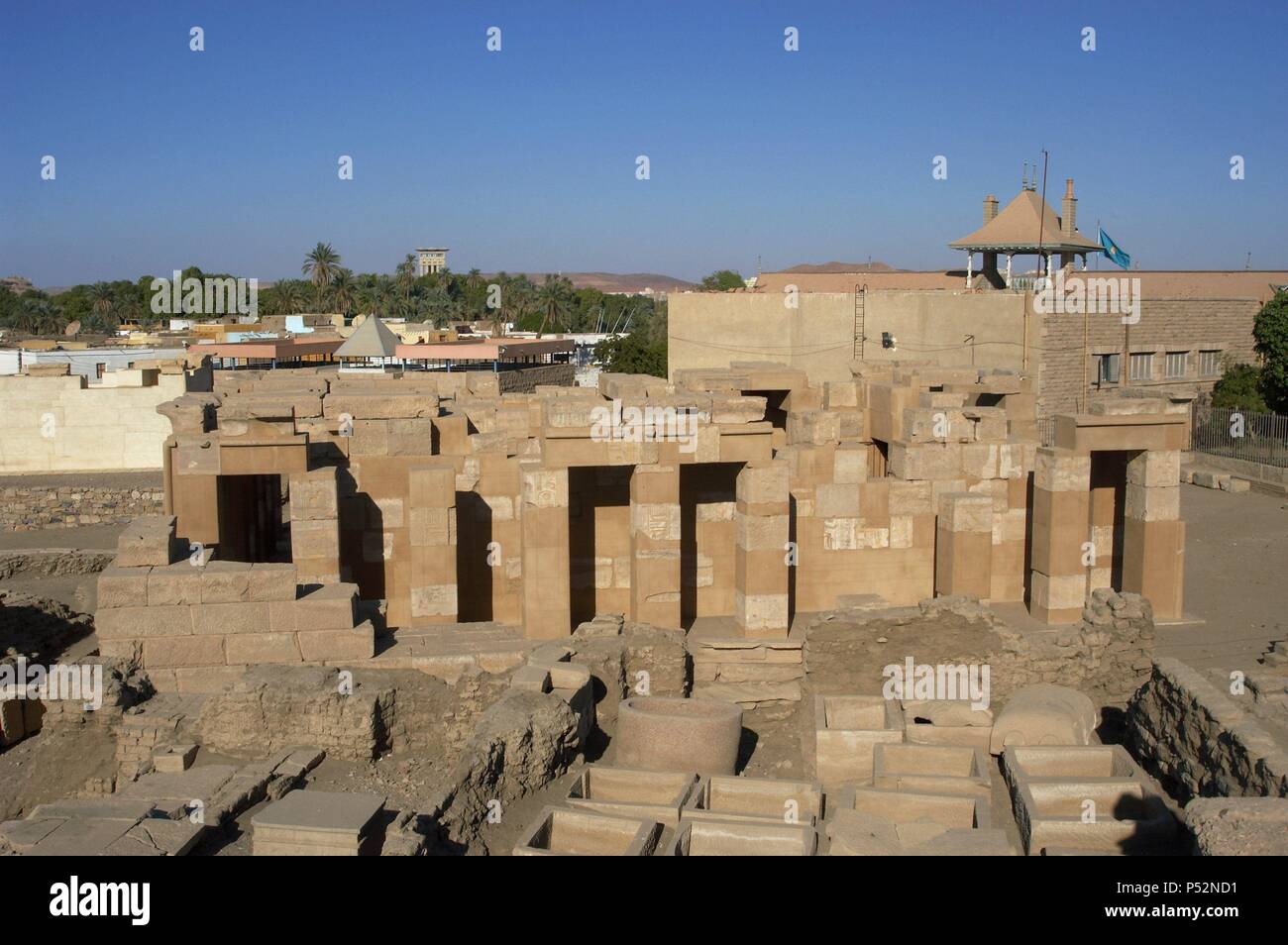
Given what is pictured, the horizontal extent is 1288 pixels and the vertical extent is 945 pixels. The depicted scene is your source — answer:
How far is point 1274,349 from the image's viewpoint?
3016 cm

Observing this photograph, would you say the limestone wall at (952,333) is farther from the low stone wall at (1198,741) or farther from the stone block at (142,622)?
the stone block at (142,622)

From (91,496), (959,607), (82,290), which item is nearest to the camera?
(959,607)

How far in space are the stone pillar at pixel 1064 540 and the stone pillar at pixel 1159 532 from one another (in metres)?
0.71

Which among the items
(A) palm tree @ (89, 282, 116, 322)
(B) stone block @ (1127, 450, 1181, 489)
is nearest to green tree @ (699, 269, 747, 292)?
(A) palm tree @ (89, 282, 116, 322)

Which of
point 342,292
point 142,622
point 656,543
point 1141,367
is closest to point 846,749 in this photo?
point 656,543

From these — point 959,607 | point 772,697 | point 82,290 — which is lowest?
point 772,697

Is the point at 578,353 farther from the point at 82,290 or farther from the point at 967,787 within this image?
the point at 82,290

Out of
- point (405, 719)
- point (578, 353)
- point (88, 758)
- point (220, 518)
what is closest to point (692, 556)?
point (405, 719)

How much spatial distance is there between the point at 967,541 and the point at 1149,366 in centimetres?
1892

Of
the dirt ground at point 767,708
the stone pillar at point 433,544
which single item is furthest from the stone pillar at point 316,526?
the dirt ground at point 767,708

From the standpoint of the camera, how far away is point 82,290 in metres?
87.9

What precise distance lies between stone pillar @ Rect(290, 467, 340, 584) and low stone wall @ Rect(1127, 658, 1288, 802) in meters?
8.26

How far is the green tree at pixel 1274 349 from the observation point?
2969 centimetres
